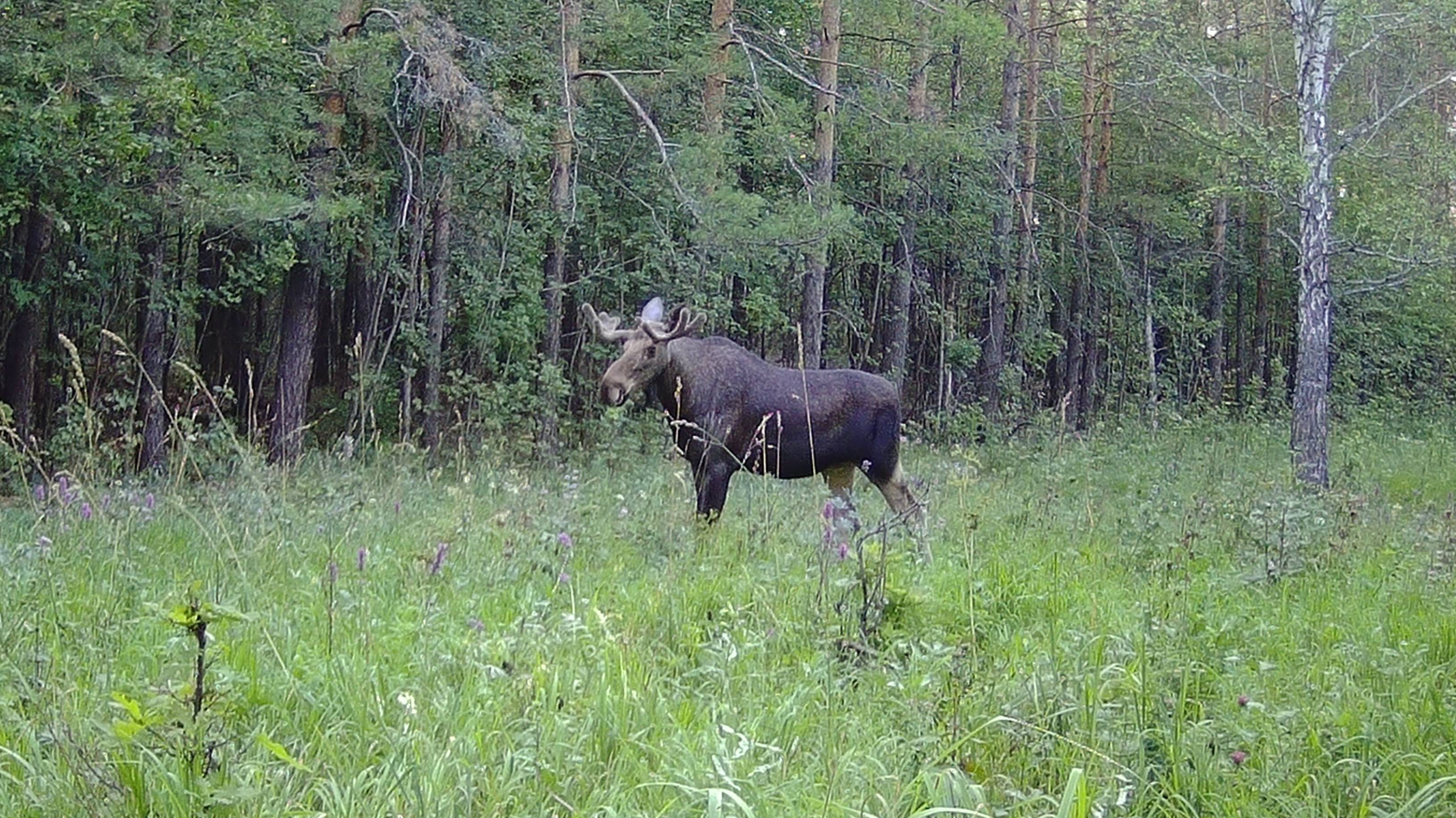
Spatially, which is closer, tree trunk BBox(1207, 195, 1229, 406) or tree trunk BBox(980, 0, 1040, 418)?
tree trunk BBox(980, 0, 1040, 418)

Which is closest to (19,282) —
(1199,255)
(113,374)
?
(113,374)

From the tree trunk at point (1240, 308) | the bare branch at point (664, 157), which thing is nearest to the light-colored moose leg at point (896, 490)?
the bare branch at point (664, 157)

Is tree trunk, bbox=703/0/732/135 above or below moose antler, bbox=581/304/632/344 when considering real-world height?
above

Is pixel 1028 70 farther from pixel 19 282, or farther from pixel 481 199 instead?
pixel 19 282

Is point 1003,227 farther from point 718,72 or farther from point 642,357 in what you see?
point 642,357

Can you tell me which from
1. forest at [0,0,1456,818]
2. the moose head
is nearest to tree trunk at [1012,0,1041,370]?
forest at [0,0,1456,818]

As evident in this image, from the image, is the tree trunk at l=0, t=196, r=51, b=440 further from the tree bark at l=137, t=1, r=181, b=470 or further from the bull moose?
the bull moose

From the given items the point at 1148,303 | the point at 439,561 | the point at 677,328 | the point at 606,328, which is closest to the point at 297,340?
the point at 606,328

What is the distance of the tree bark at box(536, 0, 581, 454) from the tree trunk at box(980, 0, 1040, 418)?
7.91 m

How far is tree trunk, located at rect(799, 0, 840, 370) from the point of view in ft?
61.5

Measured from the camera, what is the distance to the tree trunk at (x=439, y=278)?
56.4 ft

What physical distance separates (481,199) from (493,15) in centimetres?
241

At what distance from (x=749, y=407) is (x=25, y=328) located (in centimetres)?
1155

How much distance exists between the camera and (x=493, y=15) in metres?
17.5
